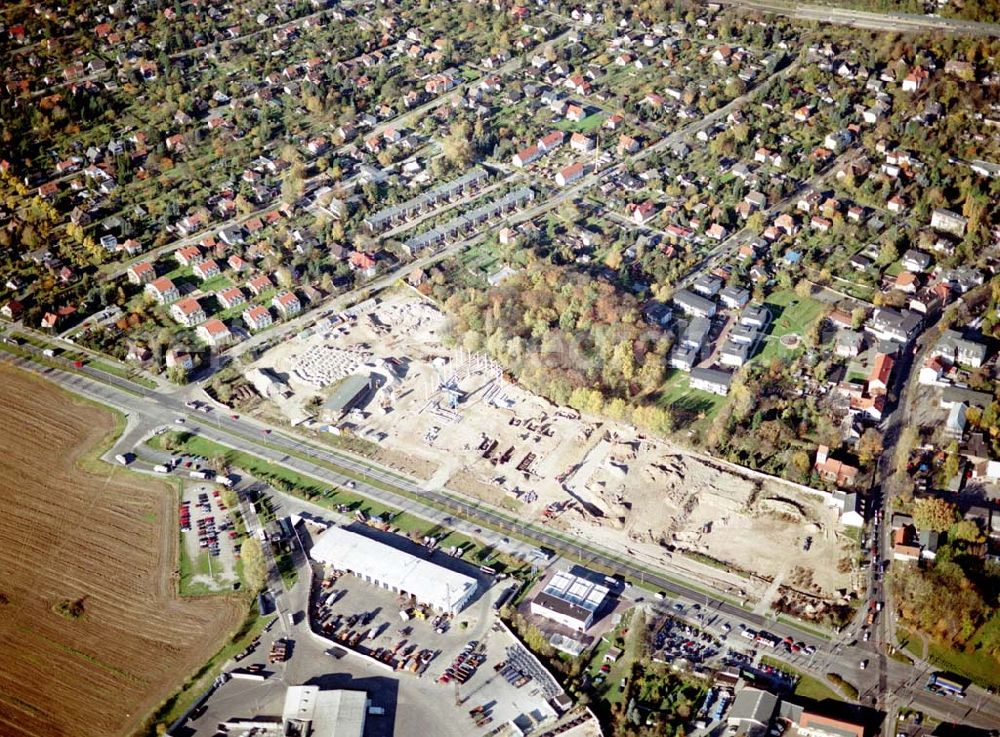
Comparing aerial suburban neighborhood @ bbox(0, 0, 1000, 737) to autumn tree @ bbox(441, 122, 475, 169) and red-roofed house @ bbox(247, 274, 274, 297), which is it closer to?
autumn tree @ bbox(441, 122, 475, 169)

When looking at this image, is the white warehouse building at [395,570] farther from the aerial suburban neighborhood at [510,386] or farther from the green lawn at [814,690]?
the green lawn at [814,690]

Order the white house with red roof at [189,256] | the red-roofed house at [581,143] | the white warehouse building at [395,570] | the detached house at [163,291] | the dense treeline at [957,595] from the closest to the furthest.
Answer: the dense treeline at [957,595] < the white warehouse building at [395,570] < the detached house at [163,291] < the white house with red roof at [189,256] < the red-roofed house at [581,143]

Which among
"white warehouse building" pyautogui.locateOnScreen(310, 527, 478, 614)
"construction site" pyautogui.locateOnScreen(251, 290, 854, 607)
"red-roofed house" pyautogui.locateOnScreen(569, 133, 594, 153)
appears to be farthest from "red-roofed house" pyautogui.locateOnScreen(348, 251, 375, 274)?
"white warehouse building" pyautogui.locateOnScreen(310, 527, 478, 614)

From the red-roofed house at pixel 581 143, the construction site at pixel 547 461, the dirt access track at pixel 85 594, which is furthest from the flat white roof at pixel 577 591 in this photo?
the red-roofed house at pixel 581 143

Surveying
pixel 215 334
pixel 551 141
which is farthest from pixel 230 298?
pixel 551 141

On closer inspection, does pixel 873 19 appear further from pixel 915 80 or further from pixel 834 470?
pixel 834 470

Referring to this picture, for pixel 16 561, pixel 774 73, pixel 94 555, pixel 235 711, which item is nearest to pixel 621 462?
pixel 235 711
